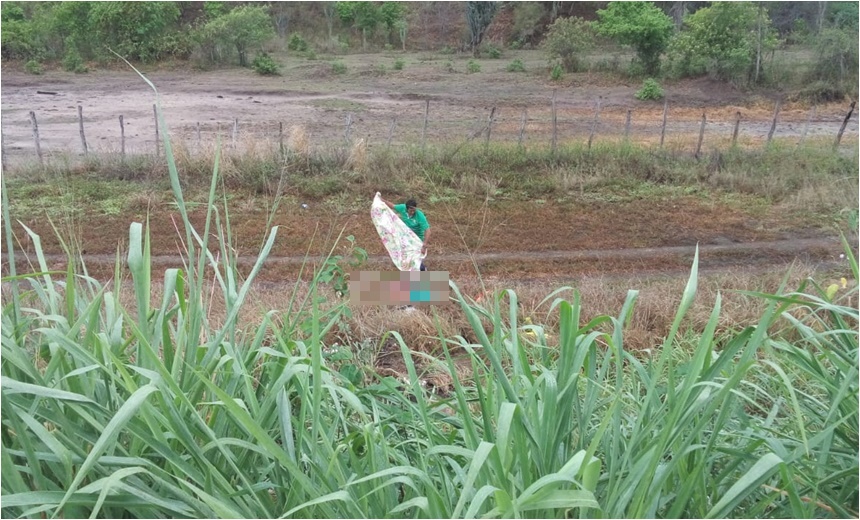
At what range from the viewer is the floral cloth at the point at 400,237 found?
532cm

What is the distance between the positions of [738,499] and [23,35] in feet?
72.3

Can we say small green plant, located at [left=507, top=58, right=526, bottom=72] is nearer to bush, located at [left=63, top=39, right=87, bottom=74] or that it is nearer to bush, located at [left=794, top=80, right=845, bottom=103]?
bush, located at [left=794, top=80, right=845, bottom=103]

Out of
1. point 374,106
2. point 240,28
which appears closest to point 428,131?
point 374,106

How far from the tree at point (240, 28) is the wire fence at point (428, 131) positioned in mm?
3862

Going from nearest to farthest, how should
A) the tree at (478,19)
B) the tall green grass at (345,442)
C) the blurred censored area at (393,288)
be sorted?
the tall green grass at (345,442) → the blurred censored area at (393,288) → the tree at (478,19)

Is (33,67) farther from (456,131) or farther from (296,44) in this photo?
(456,131)

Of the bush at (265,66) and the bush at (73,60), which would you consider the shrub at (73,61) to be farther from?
the bush at (265,66)

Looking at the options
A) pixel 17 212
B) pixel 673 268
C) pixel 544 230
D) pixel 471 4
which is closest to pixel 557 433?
pixel 673 268

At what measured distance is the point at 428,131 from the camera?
47.8 feet

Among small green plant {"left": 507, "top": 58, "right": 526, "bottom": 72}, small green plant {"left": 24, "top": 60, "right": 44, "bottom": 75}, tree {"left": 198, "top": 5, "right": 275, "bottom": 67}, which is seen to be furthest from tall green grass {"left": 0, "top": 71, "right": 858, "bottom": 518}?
small green plant {"left": 24, "top": 60, "right": 44, "bottom": 75}

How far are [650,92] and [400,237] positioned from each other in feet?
45.7

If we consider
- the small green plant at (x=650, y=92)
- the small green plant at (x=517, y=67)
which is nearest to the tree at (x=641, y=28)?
the small green plant at (x=650, y=92)

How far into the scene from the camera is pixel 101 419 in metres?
1.61

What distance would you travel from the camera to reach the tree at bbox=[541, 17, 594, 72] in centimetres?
1906
